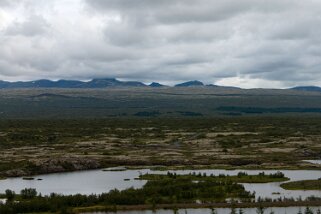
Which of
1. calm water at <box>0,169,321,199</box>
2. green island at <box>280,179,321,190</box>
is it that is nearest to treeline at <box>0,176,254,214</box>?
calm water at <box>0,169,321,199</box>

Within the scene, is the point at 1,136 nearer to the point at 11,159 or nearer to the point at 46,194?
the point at 11,159

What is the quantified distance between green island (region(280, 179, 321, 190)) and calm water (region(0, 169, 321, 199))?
96cm

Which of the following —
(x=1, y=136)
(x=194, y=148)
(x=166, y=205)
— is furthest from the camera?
(x=1, y=136)

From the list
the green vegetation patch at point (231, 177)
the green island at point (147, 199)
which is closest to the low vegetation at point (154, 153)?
the green vegetation patch at point (231, 177)

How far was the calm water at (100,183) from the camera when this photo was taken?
5141 centimetres

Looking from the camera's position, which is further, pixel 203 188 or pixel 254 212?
pixel 203 188

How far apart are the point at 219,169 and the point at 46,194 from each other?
24.6m

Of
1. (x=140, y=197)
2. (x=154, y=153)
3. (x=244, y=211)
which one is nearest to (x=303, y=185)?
(x=244, y=211)

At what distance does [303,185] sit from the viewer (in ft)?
173

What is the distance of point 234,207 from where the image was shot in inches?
1678

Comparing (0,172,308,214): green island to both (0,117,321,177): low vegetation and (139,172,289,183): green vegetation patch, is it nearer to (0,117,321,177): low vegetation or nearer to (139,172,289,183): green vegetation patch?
(139,172,289,183): green vegetation patch

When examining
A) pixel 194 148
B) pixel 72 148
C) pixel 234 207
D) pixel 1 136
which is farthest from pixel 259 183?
pixel 1 136

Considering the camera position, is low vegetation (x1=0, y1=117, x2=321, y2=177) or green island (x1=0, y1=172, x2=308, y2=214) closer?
green island (x1=0, y1=172, x2=308, y2=214)

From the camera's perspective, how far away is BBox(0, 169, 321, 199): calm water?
169 ft
